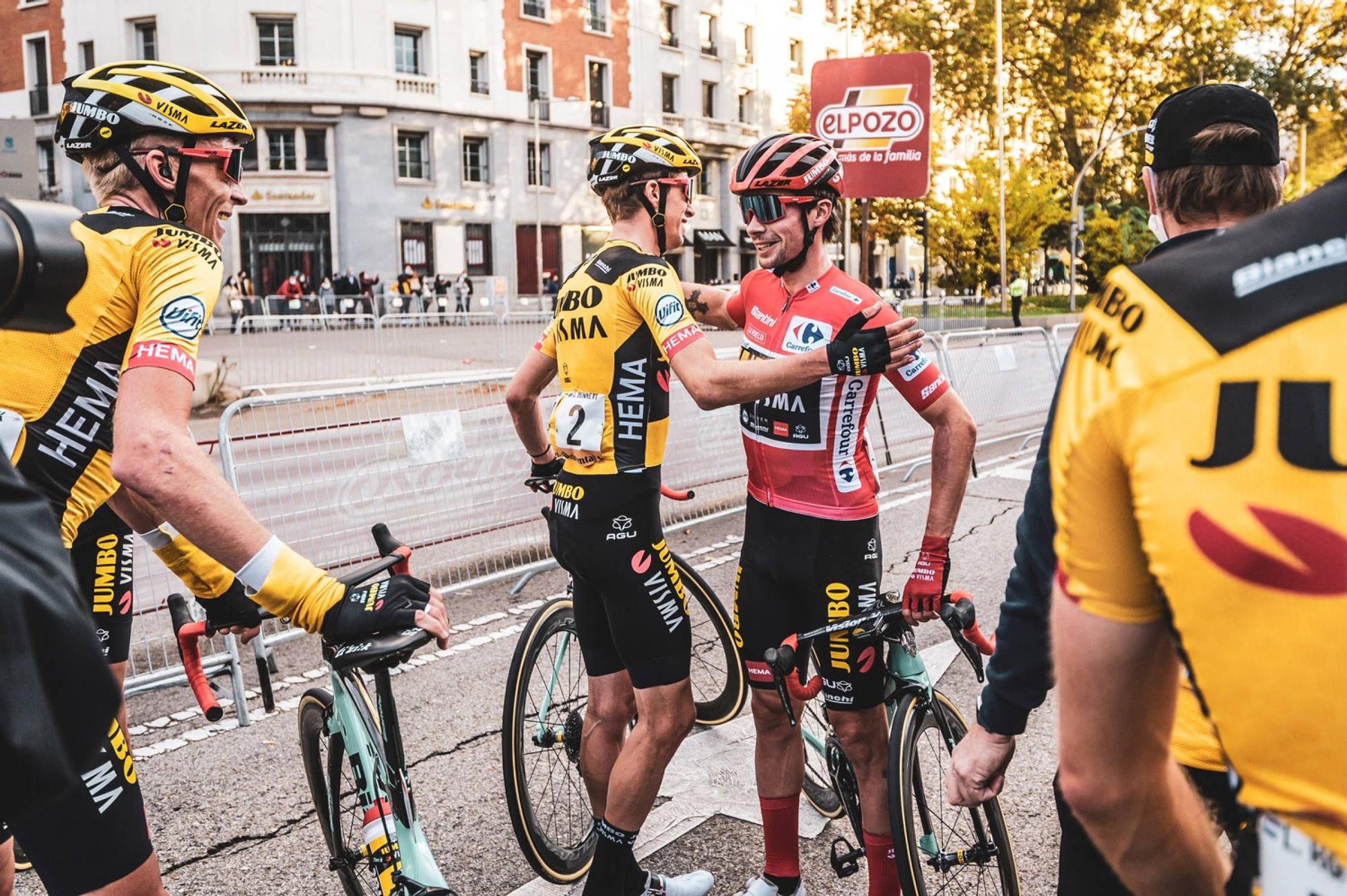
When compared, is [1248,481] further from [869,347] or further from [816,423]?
[816,423]

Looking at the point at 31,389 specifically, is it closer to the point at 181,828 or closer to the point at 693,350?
the point at 693,350

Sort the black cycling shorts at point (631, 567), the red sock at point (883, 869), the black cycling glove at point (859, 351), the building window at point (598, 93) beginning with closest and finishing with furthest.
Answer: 1. the black cycling glove at point (859, 351)
2. the red sock at point (883, 869)
3. the black cycling shorts at point (631, 567)
4. the building window at point (598, 93)

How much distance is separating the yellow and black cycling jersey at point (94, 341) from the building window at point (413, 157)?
140ft

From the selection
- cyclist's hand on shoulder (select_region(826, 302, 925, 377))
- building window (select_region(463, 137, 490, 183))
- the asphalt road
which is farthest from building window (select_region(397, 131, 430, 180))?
cyclist's hand on shoulder (select_region(826, 302, 925, 377))

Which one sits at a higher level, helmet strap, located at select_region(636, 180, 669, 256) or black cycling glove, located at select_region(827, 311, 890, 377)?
helmet strap, located at select_region(636, 180, 669, 256)

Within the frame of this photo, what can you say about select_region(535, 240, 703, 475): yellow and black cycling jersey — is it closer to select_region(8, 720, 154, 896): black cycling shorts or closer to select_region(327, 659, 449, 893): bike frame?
select_region(327, 659, 449, 893): bike frame

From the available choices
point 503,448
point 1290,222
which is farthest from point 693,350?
point 503,448

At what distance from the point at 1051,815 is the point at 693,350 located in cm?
219

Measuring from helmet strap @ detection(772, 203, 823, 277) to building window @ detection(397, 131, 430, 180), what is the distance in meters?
41.9

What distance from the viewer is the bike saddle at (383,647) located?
2.11 meters

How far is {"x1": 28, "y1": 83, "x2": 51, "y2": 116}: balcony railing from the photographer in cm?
4509

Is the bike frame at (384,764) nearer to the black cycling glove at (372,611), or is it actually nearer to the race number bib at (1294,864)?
the black cycling glove at (372,611)

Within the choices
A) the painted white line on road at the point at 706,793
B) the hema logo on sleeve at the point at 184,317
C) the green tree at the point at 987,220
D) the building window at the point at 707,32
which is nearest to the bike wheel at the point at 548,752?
the painted white line on road at the point at 706,793

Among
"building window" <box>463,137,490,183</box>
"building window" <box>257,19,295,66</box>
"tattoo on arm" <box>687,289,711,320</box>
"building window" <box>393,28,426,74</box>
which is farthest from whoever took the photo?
"building window" <box>463,137,490,183</box>
